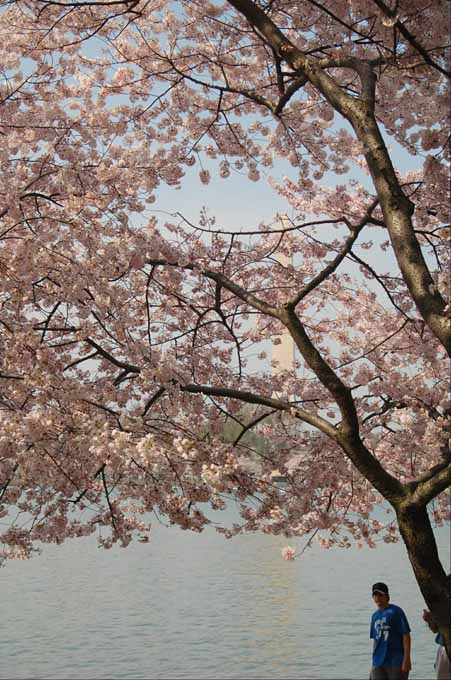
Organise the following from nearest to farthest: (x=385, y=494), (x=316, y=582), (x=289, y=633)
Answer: (x=385, y=494) < (x=289, y=633) < (x=316, y=582)

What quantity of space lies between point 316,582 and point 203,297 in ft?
49.3

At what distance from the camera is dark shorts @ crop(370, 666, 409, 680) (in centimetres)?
613

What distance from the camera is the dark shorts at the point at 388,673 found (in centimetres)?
613

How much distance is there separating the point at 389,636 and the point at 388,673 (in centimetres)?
26

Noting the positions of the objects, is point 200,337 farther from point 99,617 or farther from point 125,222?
point 99,617

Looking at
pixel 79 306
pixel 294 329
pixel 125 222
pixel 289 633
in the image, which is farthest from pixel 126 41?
pixel 289 633

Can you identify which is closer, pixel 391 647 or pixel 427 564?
pixel 427 564

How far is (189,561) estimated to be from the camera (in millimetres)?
24891

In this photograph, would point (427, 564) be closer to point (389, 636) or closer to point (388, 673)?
point (389, 636)

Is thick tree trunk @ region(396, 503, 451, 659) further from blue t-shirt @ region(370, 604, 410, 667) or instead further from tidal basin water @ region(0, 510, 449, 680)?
tidal basin water @ region(0, 510, 449, 680)

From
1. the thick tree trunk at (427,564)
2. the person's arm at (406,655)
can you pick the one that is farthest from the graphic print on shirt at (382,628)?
the thick tree trunk at (427,564)

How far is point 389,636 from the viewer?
614 cm

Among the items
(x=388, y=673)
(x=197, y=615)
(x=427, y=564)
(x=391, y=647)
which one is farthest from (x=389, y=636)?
(x=197, y=615)

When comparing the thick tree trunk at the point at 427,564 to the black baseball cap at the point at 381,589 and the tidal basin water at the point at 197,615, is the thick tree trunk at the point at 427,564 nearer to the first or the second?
the black baseball cap at the point at 381,589
